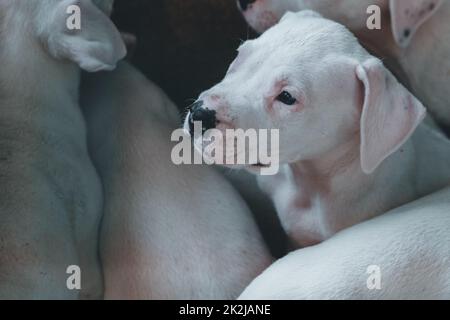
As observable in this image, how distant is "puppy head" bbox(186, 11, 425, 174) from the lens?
1.50 metres

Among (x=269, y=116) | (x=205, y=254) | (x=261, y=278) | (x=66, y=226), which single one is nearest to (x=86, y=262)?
(x=66, y=226)

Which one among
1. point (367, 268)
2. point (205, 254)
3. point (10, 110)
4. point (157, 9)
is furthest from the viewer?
point (157, 9)

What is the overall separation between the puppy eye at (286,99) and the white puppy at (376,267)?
28 cm

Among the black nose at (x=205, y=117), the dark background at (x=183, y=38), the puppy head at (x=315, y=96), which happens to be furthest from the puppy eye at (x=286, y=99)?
the dark background at (x=183, y=38)

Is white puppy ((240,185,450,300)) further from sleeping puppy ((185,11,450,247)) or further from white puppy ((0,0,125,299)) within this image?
white puppy ((0,0,125,299))

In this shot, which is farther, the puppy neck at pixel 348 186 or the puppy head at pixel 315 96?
the puppy neck at pixel 348 186

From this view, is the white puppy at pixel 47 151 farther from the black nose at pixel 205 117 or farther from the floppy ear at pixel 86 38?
Result: the black nose at pixel 205 117

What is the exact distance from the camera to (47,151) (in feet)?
5.63

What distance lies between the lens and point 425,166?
1.81 metres

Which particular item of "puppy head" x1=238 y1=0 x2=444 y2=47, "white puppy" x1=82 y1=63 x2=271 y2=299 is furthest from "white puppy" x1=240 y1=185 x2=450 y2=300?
"puppy head" x1=238 y1=0 x2=444 y2=47

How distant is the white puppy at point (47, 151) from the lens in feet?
5.10

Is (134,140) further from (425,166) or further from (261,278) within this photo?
(425,166)

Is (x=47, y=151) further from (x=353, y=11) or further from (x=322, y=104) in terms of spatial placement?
(x=353, y=11)

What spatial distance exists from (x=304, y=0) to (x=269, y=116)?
43 centimetres
